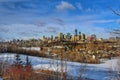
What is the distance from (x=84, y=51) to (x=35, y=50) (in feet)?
16.5

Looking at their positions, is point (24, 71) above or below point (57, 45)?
below

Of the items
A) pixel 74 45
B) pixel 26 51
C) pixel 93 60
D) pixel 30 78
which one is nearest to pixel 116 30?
pixel 30 78

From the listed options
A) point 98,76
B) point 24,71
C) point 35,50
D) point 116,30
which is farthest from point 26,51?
point 116,30

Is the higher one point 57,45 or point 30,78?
point 57,45

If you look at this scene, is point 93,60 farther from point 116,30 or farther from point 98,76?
point 116,30

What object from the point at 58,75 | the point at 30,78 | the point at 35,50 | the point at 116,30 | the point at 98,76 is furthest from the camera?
the point at 35,50

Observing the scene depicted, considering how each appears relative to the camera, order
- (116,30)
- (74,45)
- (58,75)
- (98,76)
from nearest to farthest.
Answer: (116,30)
(58,75)
(98,76)
(74,45)

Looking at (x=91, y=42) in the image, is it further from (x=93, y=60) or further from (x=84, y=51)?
(x=93, y=60)

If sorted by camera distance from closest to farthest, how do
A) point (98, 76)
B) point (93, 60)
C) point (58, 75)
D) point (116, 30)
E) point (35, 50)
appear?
point (116, 30) → point (58, 75) → point (98, 76) → point (93, 60) → point (35, 50)

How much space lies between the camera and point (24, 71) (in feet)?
36.3

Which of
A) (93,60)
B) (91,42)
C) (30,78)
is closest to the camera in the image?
(30,78)

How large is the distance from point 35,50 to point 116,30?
1394cm

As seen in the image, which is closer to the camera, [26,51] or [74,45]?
[74,45]

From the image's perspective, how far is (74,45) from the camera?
53.3 ft
